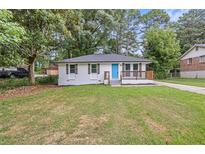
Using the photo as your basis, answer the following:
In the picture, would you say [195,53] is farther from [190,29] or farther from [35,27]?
[35,27]

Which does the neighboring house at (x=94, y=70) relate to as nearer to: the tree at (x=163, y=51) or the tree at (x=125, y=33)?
the tree at (x=163, y=51)

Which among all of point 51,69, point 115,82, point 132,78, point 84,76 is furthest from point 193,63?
point 51,69

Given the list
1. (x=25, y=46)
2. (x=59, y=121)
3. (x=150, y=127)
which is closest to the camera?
(x=150, y=127)

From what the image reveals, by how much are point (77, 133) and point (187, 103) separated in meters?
4.65

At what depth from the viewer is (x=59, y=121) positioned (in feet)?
20.0

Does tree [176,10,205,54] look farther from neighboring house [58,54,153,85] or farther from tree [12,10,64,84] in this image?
tree [12,10,64,84]

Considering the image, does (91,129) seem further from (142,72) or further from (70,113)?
(142,72)

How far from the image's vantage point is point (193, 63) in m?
22.0

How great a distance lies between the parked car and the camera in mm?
23438

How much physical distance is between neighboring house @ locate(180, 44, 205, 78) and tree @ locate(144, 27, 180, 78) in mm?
915

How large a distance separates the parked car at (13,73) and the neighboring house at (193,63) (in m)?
16.1

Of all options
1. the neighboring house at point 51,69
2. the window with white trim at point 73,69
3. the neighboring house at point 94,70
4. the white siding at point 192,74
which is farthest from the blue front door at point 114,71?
the neighboring house at point 51,69

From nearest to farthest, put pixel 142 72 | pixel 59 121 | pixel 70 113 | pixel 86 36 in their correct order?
pixel 59 121
pixel 70 113
pixel 142 72
pixel 86 36

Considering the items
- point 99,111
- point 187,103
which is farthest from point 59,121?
point 187,103
